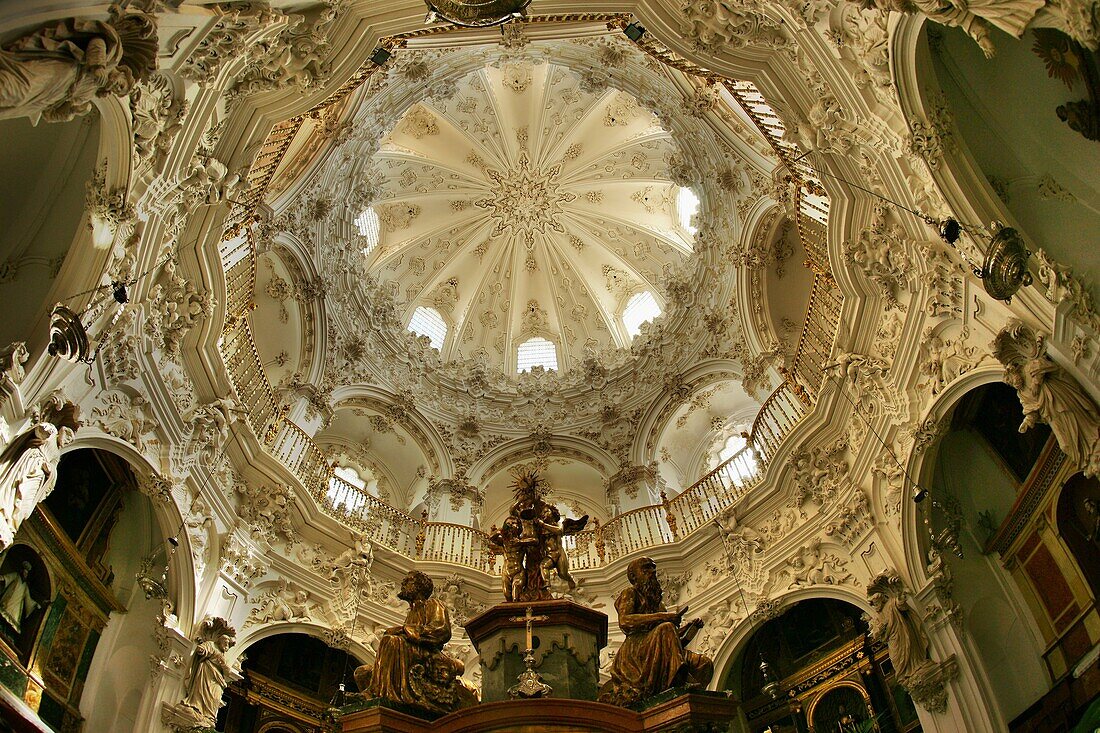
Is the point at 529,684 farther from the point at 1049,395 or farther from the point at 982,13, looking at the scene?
the point at 982,13

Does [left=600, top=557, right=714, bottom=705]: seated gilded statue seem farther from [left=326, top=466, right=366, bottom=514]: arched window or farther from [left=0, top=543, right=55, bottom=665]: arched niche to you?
[left=326, top=466, right=366, bottom=514]: arched window

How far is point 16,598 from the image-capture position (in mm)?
10883

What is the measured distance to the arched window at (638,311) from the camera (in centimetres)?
2506

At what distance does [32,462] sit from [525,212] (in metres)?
20.1

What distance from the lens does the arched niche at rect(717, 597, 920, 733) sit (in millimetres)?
12875

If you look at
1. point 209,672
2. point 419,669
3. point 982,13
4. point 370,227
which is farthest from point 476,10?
point 370,227

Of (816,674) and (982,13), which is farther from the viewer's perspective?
(816,674)

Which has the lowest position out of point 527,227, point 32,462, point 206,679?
point 206,679

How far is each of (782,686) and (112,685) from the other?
36.9 ft

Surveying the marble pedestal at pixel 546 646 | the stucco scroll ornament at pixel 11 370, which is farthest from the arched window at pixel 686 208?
the stucco scroll ornament at pixel 11 370

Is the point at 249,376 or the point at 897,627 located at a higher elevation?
the point at 249,376

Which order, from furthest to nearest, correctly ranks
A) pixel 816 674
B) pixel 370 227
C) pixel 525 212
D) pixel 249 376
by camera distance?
pixel 525 212, pixel 370 227, pixel 249 376, pixel 816 674

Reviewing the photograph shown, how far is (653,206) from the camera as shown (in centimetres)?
2570

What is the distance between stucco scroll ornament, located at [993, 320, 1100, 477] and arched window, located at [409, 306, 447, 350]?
1767 cm
